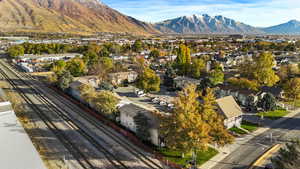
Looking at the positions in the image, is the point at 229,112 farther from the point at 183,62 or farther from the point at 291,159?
the point at 183,62

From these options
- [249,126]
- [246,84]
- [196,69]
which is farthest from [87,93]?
[196,69]

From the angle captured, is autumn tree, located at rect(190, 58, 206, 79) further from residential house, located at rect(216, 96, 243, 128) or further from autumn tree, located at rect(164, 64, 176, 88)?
residential house, located at rect(216, 96, 243, 128)

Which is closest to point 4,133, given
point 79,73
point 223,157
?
point 223,157

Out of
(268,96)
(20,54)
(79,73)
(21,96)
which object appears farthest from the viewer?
(20,54)

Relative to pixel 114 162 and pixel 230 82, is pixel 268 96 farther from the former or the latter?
pixel 114 162

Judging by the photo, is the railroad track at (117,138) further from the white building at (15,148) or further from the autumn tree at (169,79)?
the autumn tree at (169,79)

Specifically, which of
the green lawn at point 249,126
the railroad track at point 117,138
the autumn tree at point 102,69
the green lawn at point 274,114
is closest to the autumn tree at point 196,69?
the autumn tree at point 102,69
